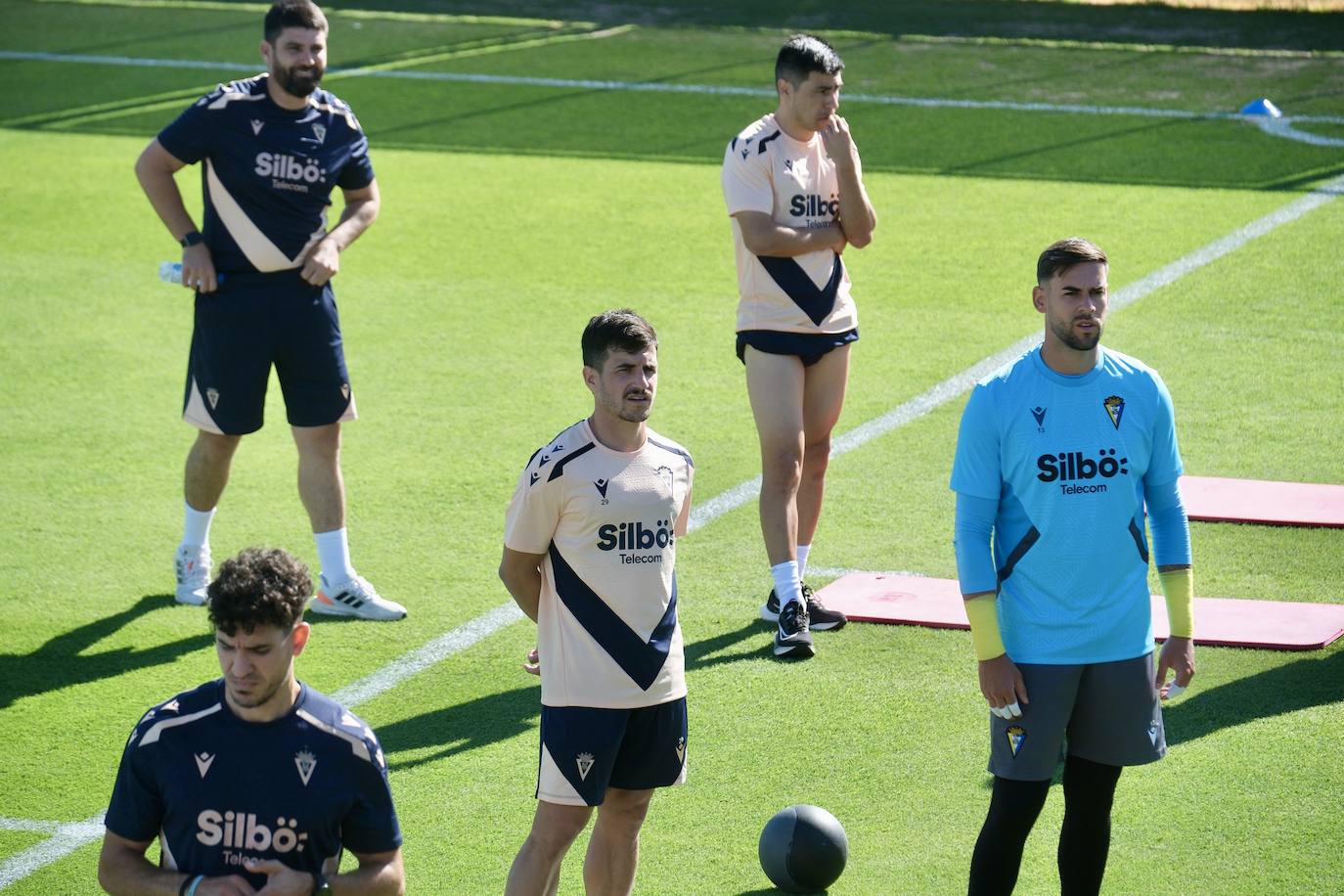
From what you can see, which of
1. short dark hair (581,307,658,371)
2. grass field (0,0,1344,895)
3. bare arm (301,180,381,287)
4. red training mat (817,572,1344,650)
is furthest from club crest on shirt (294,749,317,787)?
bare arm (301,180,381,287)

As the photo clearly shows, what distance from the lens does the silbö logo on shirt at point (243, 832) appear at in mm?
4070

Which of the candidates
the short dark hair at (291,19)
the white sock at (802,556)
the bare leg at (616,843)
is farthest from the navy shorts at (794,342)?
the bare leg at (616,843)

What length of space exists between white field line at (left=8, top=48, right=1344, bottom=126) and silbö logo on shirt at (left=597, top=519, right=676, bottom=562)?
48.5 feet

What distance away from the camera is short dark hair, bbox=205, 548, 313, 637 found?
4.00 meters

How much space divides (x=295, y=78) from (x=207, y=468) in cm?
184

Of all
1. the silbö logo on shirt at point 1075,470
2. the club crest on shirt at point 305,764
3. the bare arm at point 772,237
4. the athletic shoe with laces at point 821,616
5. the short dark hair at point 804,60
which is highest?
the short dark hair at point 804,60

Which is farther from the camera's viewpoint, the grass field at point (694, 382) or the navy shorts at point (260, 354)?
the navy shorts at point (260, 354)

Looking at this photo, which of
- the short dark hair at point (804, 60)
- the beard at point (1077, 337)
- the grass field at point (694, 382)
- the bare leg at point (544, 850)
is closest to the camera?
the beard at point (1077, 337)

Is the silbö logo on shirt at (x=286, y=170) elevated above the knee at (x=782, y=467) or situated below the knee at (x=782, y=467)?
above

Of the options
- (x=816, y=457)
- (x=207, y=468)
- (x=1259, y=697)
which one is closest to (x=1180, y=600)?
(x=1259, y=697)

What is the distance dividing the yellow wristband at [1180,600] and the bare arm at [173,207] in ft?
15.3

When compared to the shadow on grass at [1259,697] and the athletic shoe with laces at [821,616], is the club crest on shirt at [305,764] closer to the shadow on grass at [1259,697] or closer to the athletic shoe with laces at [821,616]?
the shadow on grass at [1259,697]

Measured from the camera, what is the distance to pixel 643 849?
241 inches

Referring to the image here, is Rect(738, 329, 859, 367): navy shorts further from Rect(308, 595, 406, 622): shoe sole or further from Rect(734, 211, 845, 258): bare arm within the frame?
Rect(308, 595, 406, 622): shoe sole
